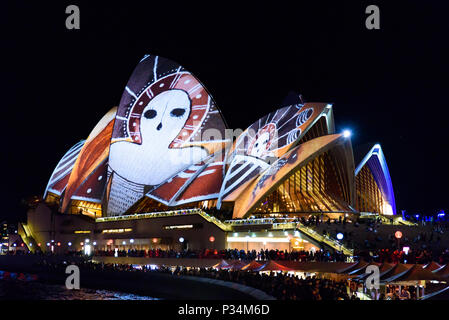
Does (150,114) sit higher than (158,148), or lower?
higher

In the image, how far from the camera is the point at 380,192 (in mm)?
46156

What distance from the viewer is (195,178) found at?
42281 millimetres

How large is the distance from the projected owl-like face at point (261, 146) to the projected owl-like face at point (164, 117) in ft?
30.7

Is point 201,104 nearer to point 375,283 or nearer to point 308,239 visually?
point 308,239

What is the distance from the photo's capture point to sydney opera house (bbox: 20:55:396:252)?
110 feet

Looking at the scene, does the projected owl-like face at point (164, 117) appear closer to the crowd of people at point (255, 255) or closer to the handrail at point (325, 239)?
the crowd of people at point (255, 255)

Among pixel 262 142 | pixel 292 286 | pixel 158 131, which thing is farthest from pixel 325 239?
pixel 158 131

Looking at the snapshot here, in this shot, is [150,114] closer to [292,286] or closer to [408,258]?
[408,258]

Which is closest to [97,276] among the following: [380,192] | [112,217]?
[112,217]

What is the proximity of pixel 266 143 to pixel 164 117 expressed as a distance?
1246 centimetres

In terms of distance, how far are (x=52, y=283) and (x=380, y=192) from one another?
2792 cm

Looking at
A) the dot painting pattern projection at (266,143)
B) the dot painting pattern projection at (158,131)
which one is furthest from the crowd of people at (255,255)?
the dot painting pattern projection at (158,131)

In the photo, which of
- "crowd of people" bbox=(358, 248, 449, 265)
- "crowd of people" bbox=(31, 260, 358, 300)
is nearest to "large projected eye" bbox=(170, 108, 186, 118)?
"crowd of people" bbox=(31, 260, 358, 300)

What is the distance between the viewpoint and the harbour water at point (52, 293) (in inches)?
1005
